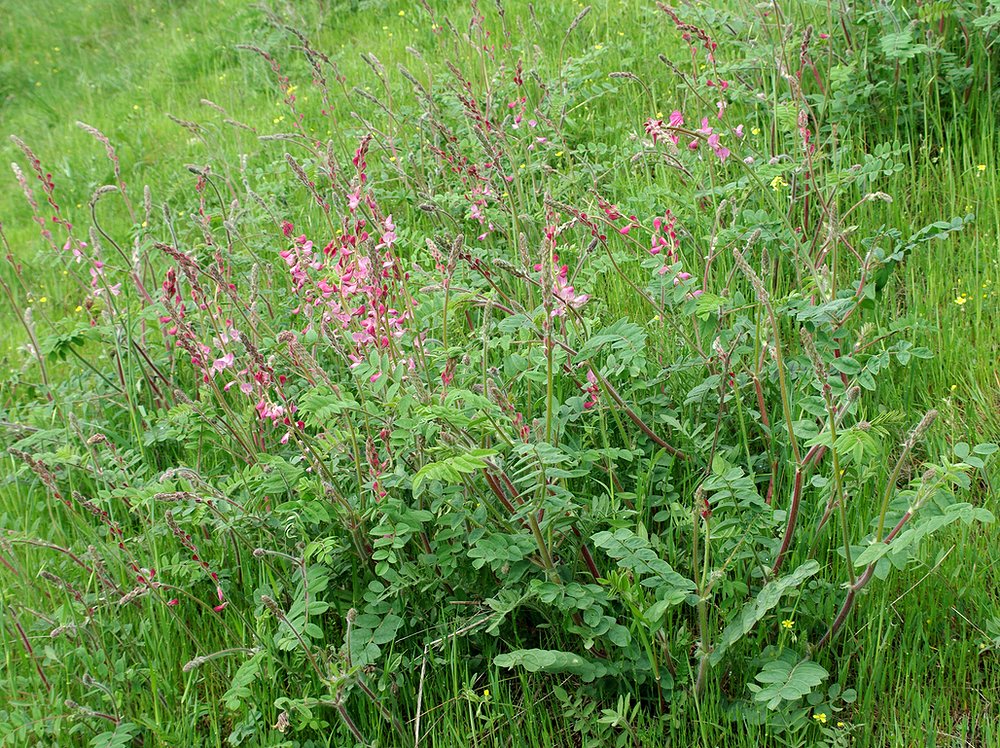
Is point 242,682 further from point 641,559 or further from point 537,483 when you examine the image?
point 641,559

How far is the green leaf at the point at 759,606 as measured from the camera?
186cm

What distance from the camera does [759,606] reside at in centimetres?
191

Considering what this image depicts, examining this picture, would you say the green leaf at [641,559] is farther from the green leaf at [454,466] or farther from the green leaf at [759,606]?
the green leaf at [454,466]

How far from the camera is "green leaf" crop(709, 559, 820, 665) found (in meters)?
1.86

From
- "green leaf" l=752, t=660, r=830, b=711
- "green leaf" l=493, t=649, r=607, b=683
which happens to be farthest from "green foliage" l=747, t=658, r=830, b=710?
"green leaf" l=493, t=649, r=607, b=683

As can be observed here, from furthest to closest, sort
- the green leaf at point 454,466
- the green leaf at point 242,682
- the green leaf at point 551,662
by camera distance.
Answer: the green leaf at point 242,682
the green leaf at point 551,662
the green leaf at point 454,466

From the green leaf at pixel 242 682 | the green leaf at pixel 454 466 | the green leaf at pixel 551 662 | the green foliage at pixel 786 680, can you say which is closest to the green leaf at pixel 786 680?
the green foliage at pixel 786 680

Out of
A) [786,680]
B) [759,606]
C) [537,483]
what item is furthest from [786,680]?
[537,483]

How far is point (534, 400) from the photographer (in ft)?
8.66

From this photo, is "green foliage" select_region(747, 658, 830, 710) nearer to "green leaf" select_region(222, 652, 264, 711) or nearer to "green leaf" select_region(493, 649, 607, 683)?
"green leaf" select_region(493, 649, 607, 683)

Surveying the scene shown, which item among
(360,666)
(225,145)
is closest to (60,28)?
(225,145)

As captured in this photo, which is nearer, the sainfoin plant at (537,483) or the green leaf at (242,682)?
the sainfoin plant at (537,483)

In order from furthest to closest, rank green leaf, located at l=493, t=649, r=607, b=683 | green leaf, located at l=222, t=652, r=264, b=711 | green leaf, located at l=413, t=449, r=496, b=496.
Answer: green leaf, located at l=222, t=652, r=264, b=711
green leaf, located at l=493, t=649, r=607, b=683
green leaf, located at l=413, t=449, r=496, b=496

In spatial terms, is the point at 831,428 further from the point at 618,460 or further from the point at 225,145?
the point at 225,145
